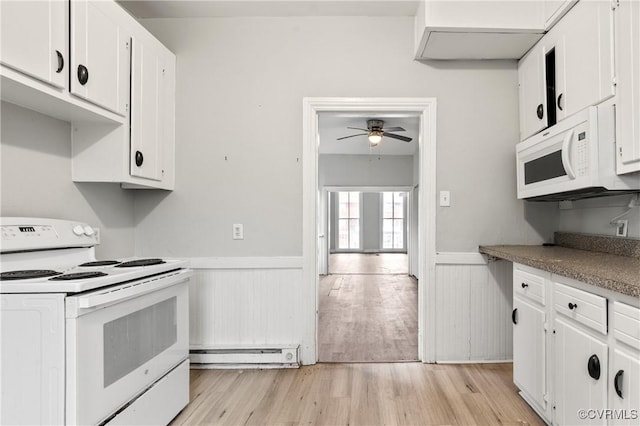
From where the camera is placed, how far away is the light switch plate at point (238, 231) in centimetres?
262

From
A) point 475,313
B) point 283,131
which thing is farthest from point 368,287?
point 283,131

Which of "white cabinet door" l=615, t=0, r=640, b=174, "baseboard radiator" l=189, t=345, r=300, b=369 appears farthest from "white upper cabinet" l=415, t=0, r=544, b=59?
"baseboard radiator" l=189, t=345, r=300, b=369

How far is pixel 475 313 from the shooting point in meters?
2.59

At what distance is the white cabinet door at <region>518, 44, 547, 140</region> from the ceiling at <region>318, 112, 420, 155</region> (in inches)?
61.6

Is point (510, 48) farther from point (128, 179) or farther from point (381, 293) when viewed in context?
point (381, 293)

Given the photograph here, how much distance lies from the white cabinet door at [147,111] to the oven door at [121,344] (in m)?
0.80

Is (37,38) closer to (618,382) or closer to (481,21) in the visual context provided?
(481,21)

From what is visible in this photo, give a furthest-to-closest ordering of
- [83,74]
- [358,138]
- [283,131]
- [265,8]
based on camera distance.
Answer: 1. [358,138]
2. [283,131]
3. [265,8]
4. [83,74]

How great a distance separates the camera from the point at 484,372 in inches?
95.7

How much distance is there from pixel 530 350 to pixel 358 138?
4296 millimetres

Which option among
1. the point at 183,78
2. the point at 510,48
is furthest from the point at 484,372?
the point at 183,78

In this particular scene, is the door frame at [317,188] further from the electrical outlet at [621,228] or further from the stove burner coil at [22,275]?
the stove burner coil at [22,275]

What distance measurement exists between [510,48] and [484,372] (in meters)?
2.25

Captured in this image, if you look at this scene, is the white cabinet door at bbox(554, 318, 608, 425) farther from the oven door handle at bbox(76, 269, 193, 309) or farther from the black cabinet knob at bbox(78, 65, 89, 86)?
the black cabinet knob at bbox(78, 65, 89, 86)
